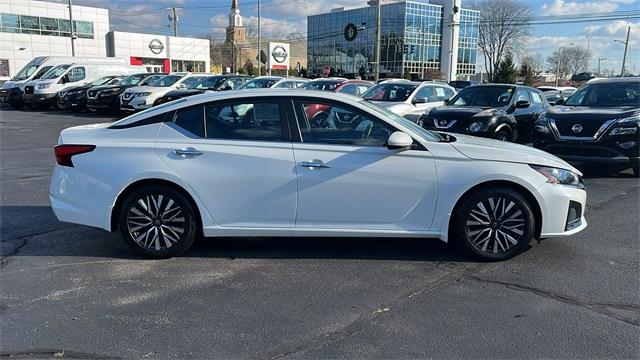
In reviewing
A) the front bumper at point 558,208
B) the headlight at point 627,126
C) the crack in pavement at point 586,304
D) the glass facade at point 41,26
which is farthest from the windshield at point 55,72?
the glass facade at point 41,26

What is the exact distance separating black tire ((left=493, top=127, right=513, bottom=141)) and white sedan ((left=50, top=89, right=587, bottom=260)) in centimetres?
607

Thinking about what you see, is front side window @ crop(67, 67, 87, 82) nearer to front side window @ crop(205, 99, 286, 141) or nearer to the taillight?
the taillight

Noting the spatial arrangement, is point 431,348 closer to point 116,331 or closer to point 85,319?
point 116,331

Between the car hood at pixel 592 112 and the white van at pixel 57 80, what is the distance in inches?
903

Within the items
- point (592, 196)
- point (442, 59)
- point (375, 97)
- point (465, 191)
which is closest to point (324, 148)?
point (465, 191)

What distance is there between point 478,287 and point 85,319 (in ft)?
10.1

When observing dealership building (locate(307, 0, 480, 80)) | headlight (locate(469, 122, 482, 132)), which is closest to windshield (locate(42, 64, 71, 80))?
headlight (locate(469, 122, 482, 132))

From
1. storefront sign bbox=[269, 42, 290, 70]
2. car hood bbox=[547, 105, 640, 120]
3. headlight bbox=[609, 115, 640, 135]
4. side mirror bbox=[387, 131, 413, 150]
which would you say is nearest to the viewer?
side mirror bbox=[387, 131, 413, 150]

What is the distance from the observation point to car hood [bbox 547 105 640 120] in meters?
9.09

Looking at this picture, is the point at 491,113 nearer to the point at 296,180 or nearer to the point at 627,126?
the point at 627,126

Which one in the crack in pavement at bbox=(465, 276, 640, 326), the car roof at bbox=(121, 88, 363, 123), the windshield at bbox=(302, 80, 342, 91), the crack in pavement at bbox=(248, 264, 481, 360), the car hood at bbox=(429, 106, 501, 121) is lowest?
the crack in pavement at bbox=(248, 264, 481, 360)

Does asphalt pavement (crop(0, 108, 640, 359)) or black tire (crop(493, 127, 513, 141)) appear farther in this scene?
black tire (crop(493, 127, 513, 141))

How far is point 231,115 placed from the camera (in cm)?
498

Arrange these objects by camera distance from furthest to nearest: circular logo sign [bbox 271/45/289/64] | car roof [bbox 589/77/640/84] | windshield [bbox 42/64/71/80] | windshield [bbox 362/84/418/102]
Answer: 1. circular logo sign [bbox 271/45/289/64]
2. windshield [bbox 42/64/71/80]
3. windshield [bbox 362/84/418/102]
4. car roof [bbox 589/77/640/84]
